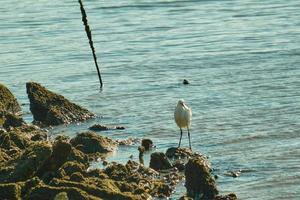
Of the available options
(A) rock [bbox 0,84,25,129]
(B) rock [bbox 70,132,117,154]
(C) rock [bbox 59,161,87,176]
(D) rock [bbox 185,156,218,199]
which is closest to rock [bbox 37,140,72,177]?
(C) rock [bbox 59,161,87,176]

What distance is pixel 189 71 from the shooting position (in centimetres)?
3152

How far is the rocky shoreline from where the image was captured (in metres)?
15.1

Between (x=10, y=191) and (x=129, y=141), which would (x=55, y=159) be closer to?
(x=10, y=191)

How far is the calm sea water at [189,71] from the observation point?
20.7 metres

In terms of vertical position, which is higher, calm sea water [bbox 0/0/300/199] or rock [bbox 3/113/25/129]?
rock [bbox 3/113/25/129]

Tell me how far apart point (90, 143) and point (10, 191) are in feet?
17.0

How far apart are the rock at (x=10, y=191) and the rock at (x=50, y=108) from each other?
8742 millimetres

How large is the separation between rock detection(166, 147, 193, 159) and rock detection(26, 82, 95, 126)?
506 centimetres

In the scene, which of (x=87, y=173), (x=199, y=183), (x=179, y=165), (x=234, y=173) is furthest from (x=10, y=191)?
(x=234, y=173)

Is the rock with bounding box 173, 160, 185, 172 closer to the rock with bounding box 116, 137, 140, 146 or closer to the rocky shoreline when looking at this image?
the rocky shoreline

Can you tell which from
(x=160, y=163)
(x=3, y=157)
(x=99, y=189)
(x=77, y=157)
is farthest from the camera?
(x=160, y=163)

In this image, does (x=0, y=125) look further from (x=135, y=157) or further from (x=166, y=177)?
(x=166, y=177)

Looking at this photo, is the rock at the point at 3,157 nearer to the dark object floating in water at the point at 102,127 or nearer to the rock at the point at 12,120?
the rock at the point at 12,120

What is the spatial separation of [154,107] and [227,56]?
7971 millimetres
